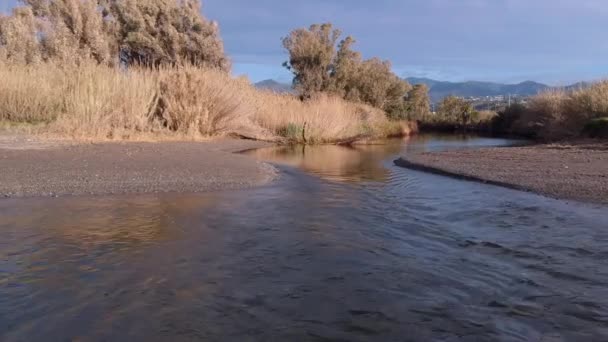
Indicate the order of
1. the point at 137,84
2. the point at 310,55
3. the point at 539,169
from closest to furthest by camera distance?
the point at 539,169
the point at 137,84
the point at 310,55

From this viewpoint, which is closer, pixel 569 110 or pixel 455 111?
pixel 569 110

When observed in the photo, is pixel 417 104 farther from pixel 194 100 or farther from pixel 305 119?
pixel 194 100

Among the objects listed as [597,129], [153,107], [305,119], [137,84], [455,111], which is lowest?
[597,129]

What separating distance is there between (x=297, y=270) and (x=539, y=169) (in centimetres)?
861

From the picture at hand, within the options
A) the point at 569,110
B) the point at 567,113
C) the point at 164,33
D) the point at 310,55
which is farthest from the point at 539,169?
the point at 310,55

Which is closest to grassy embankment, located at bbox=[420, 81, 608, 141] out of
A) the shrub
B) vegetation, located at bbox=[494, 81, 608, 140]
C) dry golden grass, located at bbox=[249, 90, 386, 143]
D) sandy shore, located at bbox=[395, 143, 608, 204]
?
vegetation, located at bbox=[494, 81, 608, 140]

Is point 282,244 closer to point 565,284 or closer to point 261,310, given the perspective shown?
point 261,310

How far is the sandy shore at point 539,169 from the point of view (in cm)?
845

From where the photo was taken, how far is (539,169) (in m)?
11.1

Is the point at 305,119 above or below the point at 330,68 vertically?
below

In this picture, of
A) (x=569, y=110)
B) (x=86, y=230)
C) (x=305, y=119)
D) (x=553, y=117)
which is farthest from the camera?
(x=553, y=117)

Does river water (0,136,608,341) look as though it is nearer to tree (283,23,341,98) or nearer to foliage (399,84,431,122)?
tree (283,23,341,98)

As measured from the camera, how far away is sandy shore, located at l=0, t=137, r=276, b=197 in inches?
300

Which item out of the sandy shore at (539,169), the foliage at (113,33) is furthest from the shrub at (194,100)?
the sandy shore at (539,169)
